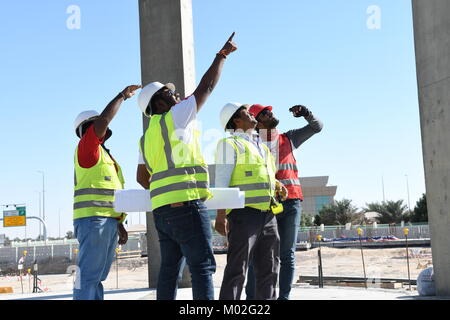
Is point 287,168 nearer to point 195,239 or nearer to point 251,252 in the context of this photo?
point 251,252

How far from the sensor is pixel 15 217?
41.1m

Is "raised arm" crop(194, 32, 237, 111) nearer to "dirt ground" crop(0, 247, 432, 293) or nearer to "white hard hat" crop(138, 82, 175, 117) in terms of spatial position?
"white hard hat" crop(138, 82, 175, 117)

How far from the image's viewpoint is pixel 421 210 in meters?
47.5

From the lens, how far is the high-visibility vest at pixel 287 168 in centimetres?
535

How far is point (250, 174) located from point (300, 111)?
1.67 meters

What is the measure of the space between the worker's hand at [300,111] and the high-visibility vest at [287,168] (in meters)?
0.30

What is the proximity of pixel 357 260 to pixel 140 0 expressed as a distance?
2574cm

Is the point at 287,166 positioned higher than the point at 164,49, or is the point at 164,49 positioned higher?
the point at 164,49

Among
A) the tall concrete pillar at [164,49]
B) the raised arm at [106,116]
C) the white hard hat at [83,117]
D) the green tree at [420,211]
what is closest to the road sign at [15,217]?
the green tree at [420,211]

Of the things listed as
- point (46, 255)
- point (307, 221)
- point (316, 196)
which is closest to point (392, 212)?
point (307, 221)

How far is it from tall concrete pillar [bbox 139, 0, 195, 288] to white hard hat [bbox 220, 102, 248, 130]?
4.87 meters

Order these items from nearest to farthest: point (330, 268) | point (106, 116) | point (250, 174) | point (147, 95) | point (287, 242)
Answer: point (147, 95), point (106, 116), point (250, 174), point (287, 242), point (330, 268)

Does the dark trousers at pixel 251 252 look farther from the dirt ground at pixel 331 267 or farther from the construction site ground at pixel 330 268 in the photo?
the dirt ground at pixel 331 267
